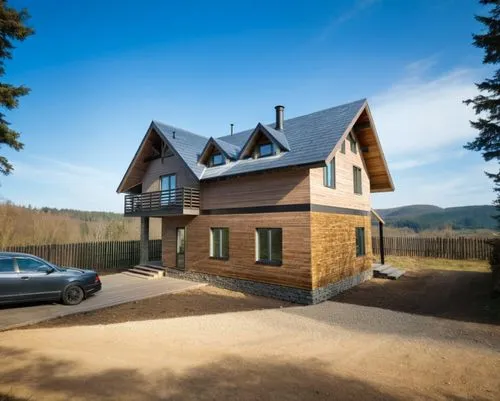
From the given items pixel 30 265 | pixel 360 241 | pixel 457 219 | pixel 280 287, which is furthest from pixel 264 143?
pixel 457 219

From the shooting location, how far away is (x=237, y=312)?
1102 centimetres

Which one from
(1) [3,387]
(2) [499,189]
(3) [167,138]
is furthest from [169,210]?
(2) [499,189]

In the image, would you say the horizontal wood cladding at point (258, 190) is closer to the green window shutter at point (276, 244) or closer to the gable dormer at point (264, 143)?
the green window shutter at point (276, 244)

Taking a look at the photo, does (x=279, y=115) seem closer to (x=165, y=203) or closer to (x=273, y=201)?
(x=273, y=201)

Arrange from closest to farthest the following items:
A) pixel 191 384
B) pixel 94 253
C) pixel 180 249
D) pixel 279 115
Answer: pixel 191 384 → pixel 279 115 → pixel 180 249 → pixel 94 253

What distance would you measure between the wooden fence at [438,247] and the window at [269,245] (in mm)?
15750

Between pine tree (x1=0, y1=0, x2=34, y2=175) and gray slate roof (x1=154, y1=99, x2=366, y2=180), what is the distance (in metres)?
7.28

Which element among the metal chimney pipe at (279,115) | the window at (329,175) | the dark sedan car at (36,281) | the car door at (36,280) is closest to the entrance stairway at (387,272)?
the window at (329,175)

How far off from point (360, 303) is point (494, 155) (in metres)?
13.1

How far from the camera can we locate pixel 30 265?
A: 10.7m

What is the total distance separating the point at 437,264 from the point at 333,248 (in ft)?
44.0

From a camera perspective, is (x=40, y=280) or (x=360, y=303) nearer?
(x=40, y=280)

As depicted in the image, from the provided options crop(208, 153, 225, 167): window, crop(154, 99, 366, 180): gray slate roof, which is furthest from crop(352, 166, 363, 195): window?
crop(208, 153, 225, 167): window

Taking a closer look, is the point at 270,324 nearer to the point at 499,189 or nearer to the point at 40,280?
the point at 40,280
